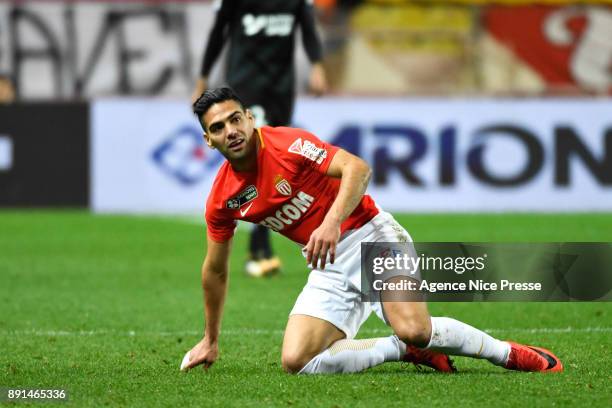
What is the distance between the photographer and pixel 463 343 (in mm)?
5285

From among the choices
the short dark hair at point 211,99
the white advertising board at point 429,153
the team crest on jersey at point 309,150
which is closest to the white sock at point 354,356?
the team crest on jersey at point 309,150

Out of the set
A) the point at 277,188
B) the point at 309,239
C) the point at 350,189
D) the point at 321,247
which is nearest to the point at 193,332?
the point at 277,188

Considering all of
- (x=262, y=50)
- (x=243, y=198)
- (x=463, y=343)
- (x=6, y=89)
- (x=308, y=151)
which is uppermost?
(x=308, y=151)

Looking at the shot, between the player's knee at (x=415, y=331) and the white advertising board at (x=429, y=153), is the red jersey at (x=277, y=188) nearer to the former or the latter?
the player's knee at (x=415, y=331)

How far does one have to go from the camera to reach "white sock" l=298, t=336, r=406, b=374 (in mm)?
5359

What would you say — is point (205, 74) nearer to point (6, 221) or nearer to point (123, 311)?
point (123, 311)

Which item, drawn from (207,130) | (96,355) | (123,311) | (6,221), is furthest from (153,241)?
(207,130)

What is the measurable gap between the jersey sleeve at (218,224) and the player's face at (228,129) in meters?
0.27

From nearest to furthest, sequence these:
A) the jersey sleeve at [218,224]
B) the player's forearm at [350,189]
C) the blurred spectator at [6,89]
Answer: the player's forearm at [350,189] → the jersey sleeve at [218,224] → the blurred spectator at [6,89]

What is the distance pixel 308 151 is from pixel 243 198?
370 millimetres

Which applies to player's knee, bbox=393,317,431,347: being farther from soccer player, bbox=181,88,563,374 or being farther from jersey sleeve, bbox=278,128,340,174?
jersey sleeve, bbox=278,128,340,174

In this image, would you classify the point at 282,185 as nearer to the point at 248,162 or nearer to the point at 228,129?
the point at 248,162

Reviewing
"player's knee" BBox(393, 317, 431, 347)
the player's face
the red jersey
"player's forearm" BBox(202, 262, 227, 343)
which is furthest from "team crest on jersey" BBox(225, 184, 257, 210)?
"player's knee" BBox(393, 317, 431, 347)

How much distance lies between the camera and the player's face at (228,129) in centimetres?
527
